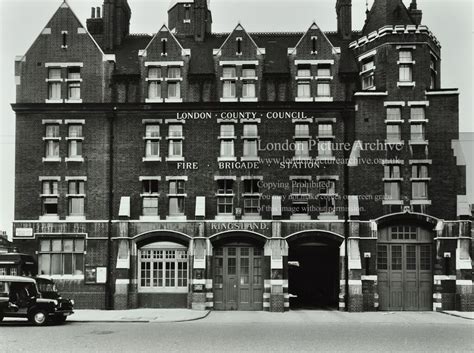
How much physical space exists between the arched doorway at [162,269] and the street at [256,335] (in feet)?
17.3

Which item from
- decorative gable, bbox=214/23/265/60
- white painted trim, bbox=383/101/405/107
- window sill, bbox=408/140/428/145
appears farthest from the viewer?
decorative gable, bbox=214/23/265/60

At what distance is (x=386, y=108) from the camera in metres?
37.2

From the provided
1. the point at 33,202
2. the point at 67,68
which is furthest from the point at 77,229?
the point at 67,68

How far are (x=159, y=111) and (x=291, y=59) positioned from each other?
→ 319 inches

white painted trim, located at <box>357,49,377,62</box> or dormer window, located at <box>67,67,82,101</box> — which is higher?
white painted trim, located at <box>357,49,377,62</box>

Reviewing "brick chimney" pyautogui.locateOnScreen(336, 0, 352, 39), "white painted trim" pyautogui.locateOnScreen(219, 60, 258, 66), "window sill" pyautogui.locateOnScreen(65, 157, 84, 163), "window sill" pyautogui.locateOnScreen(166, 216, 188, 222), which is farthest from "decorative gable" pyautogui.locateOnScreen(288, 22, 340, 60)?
"window sill" pyautogui.locateOnScreen(65, 157, 84, 163)

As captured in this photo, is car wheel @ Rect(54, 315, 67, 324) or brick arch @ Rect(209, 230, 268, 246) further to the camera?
brick arch @ Rect(209, 230, 268, 246)

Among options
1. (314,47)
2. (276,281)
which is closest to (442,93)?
(314,47)

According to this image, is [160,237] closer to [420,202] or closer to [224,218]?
[224,218]

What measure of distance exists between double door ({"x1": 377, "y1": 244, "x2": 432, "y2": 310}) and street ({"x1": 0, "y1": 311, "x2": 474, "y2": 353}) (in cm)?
403

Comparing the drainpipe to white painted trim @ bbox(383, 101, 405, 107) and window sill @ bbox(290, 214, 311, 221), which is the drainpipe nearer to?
window sill @ bbox(290, 214, 311, 221)

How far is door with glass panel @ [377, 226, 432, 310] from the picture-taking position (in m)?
36.2

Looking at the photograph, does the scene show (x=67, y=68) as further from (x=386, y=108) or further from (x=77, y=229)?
(x=386, y=108)

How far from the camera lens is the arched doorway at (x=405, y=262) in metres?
36.2
